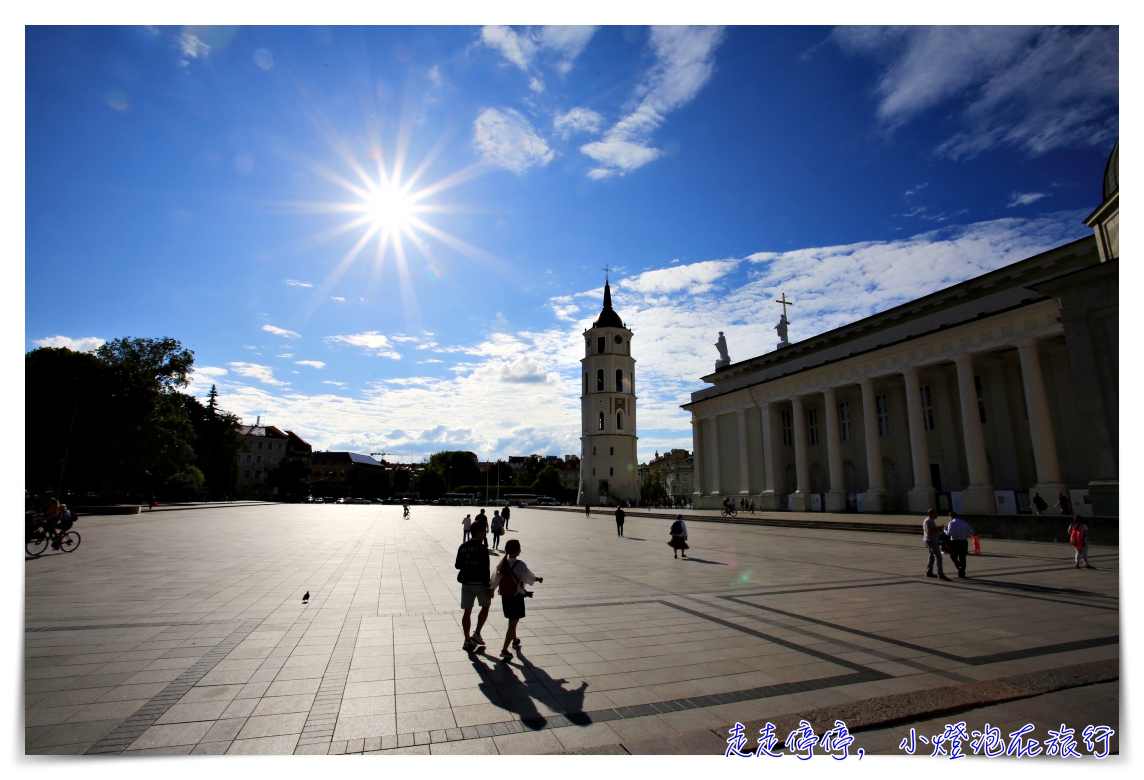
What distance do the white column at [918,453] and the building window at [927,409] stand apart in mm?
2794

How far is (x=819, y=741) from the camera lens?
436 cm

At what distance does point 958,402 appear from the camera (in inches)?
1342

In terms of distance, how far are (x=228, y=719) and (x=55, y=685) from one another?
2.39 m

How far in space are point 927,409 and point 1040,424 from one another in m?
9.73

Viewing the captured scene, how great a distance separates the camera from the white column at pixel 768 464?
43094 mm

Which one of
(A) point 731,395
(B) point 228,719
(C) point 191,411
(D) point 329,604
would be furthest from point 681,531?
(C) point 191,411

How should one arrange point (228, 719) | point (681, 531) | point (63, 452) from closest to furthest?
point (228, 719)
point (681, 531)
point (63, 452)

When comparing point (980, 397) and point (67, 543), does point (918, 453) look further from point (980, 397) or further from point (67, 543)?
point (67, 543)

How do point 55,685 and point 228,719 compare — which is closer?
point 228,719

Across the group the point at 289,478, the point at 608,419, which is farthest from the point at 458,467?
the point at 608,419

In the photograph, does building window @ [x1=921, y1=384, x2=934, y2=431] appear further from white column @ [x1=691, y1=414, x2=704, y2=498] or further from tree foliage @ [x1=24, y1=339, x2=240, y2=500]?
tree foliage @ [x1=24, y1=339, x2=240, y2=500]

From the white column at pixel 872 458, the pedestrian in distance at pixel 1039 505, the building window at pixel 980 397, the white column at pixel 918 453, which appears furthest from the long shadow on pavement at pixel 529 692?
the building window at pixel 980 397

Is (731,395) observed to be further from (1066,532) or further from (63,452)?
(63,452)

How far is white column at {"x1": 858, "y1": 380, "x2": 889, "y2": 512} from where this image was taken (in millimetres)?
34531
